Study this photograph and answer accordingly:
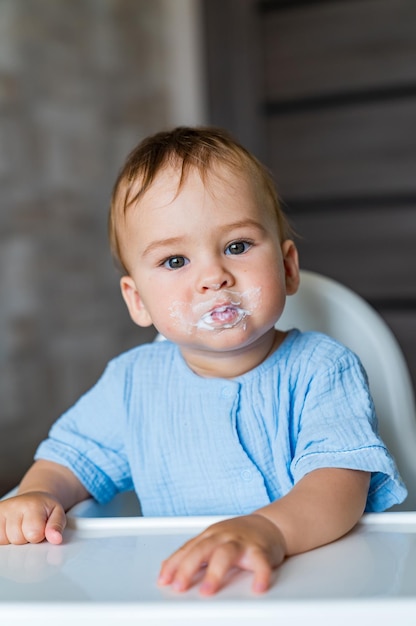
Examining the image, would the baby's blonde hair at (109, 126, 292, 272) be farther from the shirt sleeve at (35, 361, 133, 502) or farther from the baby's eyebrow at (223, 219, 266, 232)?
the shirt sleeve at (35, 361, 133, 502)

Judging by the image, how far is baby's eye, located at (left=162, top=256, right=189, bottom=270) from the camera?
2.61ft

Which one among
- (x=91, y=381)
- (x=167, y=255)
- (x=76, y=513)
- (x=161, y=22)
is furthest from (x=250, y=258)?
(x=161, y=22)

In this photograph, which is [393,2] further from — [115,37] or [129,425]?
[129,425]

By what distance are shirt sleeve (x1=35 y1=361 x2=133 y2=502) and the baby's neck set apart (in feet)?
0.33

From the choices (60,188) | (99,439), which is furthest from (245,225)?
Result: (60,188)

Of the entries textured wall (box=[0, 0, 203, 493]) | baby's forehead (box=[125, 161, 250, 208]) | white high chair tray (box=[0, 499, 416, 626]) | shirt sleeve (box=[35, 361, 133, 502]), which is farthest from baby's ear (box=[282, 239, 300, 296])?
textured wall (box=[0, 0, 203, 493])

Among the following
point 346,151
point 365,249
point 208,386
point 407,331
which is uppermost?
point 208,386

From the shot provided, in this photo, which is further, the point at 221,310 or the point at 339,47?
the point at 339,47

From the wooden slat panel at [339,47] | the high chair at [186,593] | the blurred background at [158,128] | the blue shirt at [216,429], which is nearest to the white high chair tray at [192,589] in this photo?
the high chair at [186,593]

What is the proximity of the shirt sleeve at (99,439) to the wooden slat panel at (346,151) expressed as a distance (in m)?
1.55

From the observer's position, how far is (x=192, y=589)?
521mm

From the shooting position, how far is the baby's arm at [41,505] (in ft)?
2.25

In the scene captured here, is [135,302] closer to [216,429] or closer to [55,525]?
[216,429]

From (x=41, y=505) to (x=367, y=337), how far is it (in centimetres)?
52
